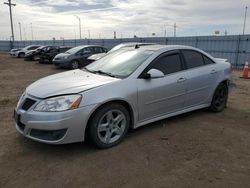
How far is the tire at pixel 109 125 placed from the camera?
3.58 meters

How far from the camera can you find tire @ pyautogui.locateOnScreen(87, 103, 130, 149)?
Result: 3.58 meters

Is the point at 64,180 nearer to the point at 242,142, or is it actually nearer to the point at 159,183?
the point at 159,183

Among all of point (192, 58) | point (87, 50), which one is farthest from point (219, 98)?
point (87, 50)

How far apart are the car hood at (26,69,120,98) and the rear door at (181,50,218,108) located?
5.74 ft

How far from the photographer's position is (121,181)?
295cm

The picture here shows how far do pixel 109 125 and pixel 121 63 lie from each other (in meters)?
1.27

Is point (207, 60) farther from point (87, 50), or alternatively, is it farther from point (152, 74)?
point (87, 50)

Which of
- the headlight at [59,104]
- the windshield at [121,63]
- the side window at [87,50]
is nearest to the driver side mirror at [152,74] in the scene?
the windshield at [121,63]

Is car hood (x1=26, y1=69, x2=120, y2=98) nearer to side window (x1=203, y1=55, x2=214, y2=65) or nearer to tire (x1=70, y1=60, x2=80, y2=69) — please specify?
side window (x1=203, y1=55, x2=214, y2=65)

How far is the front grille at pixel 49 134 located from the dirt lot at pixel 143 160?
0.29 metres

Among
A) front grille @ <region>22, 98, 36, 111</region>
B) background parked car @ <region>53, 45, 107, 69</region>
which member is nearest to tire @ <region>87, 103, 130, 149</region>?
front grille @ <region>22, 98, 36, 111</region>

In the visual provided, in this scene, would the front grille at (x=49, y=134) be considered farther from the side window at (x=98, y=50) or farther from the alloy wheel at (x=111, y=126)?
the side window at (x=98, y=50)

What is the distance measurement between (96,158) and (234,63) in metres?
16.4

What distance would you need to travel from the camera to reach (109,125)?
379 cm
